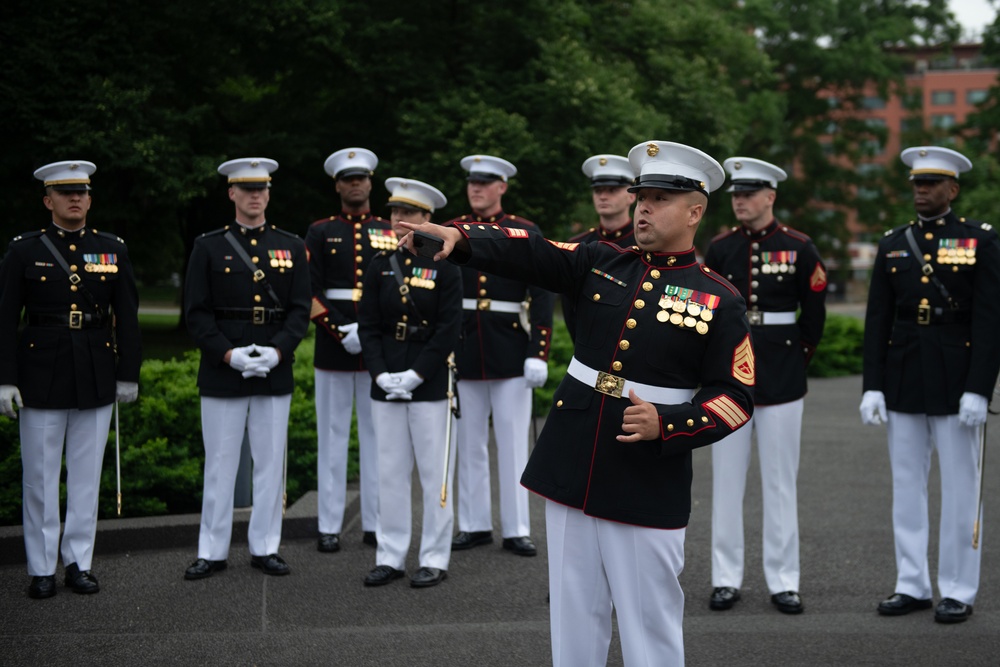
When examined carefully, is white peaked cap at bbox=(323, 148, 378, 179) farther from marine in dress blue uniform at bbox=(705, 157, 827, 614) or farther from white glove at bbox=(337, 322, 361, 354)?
marine in dress blue uniform at bbox=(705, 157, 827, 614)

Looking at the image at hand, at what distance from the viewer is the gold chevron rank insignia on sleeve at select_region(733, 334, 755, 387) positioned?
4102mm

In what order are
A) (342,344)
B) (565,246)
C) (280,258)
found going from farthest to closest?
1. (342,344)
2. (280,258)
3. (565,246)

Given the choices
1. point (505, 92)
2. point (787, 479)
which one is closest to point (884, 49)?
point (505, 92)

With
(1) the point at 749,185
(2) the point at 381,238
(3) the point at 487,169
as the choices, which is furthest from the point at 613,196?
(2) the point at 381,238

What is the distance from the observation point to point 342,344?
24.8 ft

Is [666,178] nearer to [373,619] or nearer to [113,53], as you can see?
[373,619]

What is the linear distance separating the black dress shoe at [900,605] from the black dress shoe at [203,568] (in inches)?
150

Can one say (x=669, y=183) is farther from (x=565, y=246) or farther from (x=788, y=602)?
(x=788, y=602)

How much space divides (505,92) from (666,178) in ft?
54.7

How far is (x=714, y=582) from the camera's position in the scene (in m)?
6.37

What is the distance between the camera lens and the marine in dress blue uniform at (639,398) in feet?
13.4

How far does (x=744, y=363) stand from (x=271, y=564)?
378 centimetres

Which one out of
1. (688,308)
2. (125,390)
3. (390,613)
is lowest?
(390,613)

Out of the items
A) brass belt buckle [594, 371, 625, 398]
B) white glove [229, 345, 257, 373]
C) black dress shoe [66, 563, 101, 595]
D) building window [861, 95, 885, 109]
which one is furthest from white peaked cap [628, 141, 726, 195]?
building window [861, 95, 885, 109]
